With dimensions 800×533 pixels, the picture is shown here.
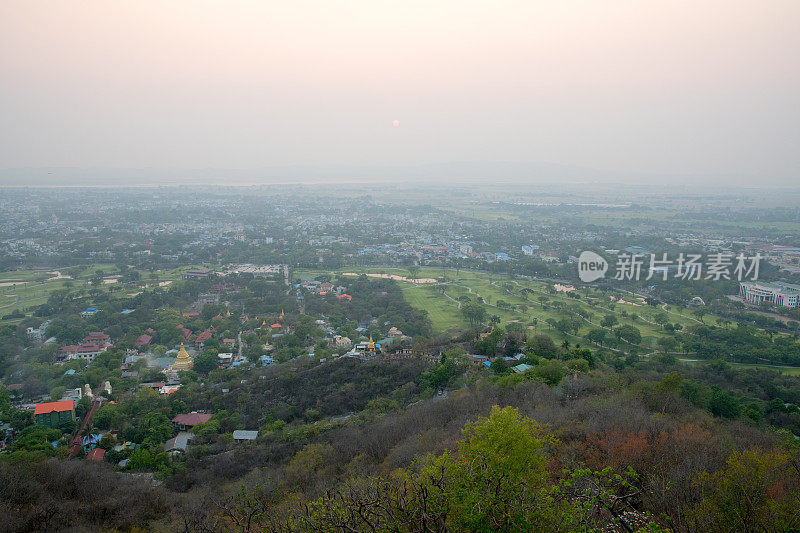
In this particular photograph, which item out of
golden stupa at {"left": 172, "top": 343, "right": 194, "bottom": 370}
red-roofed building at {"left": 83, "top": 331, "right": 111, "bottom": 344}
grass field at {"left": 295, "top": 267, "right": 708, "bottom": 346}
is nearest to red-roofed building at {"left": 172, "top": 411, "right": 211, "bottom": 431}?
golden stupa at {"left": 172, "top": 343, "right": 194, "bottom": 370}

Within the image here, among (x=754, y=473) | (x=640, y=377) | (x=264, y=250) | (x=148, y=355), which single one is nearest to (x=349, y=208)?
(x=264, y=250)

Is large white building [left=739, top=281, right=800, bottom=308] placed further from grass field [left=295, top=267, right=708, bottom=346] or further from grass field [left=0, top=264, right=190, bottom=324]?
grass field [left=0, top=264, right=190, bottom=324]

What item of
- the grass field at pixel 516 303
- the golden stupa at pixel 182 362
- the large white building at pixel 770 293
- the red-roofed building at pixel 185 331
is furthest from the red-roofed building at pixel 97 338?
the large white building at pixel 770 293

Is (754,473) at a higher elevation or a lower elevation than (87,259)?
higher

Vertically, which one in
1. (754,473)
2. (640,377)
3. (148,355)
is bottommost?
(148,355)

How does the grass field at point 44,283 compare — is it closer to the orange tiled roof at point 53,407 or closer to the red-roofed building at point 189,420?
the orange tiled roof at point 53,407

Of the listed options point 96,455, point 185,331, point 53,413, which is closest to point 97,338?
point 185,331

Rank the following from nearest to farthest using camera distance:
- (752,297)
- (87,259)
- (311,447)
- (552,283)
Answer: (311,447) → (752,297) → (552,283) → (87,259)

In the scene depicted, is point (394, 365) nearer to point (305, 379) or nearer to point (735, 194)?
point (305, 379)
